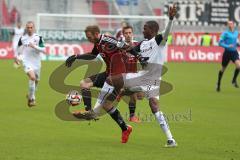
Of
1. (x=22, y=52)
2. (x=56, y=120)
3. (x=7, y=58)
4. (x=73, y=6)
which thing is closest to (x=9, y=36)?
(x=7, y=58)

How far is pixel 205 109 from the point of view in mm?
20438

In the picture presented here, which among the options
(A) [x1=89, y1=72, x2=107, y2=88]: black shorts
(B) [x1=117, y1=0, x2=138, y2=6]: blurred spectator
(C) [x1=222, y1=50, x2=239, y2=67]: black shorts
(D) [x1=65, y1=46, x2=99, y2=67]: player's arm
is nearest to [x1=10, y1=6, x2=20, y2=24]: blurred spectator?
(B) [x1=117, y1=0, x2=138, y2=6]: blurred spectator

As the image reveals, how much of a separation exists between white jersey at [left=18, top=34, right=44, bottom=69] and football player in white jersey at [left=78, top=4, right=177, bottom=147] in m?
7.22

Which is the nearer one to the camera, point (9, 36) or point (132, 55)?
point (132, 55)

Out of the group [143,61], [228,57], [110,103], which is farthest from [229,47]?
[110,103]

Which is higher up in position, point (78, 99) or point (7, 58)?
point (78, 99)

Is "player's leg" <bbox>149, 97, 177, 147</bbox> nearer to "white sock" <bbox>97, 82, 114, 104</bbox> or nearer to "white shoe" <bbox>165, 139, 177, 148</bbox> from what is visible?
"white shoe" <bbox>165, 139, 177, 148</bbox>

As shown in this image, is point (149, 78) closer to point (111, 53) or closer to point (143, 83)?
point (143, 83)

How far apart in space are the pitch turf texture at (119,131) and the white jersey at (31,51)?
3.87ft

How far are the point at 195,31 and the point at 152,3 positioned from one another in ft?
14.1

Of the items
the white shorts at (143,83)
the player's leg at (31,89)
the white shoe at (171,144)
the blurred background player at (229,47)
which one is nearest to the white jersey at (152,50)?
the white shorts at (143,83)

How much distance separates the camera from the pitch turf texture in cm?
1227

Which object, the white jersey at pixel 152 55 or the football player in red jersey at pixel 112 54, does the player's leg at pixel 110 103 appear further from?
the white jersey at pixel 152 55

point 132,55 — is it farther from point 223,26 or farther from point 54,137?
point 223,26
